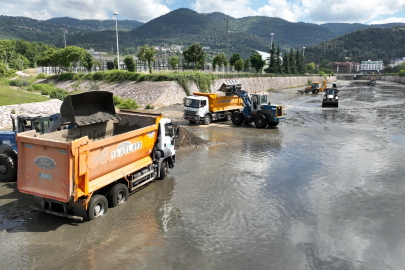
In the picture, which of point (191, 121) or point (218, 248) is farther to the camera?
point (191, 121)

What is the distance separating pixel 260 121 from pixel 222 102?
163 inches

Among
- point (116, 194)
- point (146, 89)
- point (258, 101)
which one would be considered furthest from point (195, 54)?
point (116, 194)

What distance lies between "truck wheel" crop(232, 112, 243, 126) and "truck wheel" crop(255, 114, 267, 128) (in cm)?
149

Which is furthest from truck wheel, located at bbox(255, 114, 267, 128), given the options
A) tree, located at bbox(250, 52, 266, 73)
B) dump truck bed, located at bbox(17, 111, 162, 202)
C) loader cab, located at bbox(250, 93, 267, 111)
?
tree, located at bbox(250, 52, 266, 73)

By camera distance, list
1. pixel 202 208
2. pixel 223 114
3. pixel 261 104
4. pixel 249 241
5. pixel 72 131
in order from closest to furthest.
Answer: pixel 249 241
pixel 202 208
pixel 72 131
pixel 261 104
pixel 223 114

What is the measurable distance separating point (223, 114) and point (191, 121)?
10.2ft

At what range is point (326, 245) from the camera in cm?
771

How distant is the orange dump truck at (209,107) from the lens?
2461 centimetres

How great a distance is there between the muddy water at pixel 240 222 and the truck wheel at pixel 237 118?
31.9ft

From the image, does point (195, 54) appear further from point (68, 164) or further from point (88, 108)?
point (68, 164)

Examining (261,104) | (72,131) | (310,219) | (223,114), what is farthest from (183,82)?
(310,219)

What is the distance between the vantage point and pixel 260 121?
24.0m

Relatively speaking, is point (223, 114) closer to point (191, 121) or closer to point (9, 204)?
point (191, 121)

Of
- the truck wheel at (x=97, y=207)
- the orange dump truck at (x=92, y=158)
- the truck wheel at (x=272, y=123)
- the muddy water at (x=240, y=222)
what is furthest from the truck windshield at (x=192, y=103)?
the truck wheel at (x=97, y=207)
